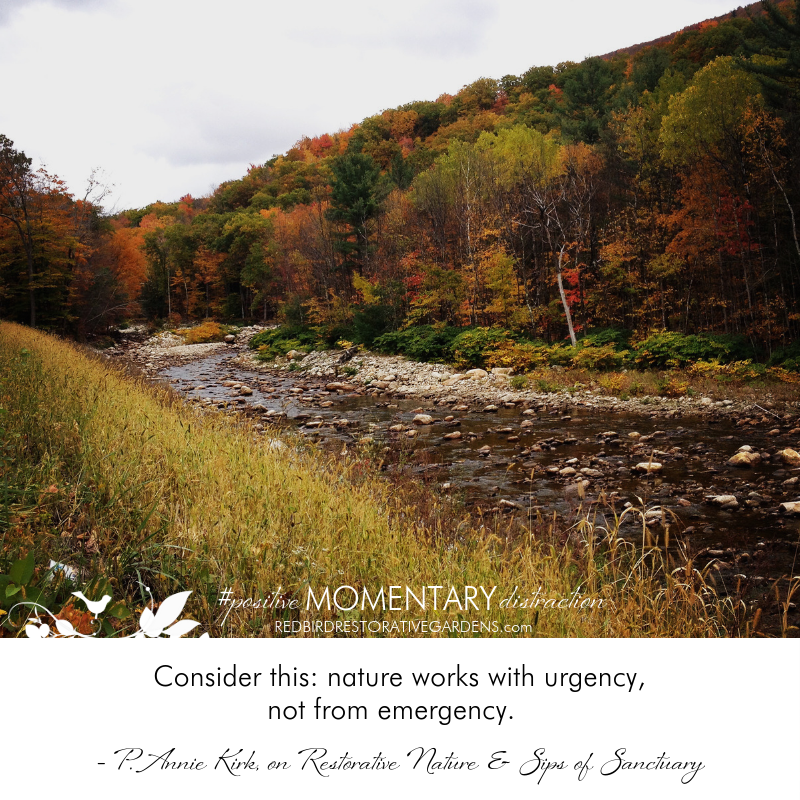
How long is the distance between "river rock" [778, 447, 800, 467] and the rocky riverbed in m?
0.02

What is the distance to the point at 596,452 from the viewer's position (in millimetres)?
9789

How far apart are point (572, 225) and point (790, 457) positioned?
1794 cm

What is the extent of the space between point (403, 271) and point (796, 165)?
19162 millimetres

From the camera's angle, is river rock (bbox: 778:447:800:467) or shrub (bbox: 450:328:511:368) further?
shrub (bbox: 450:328:511:368)

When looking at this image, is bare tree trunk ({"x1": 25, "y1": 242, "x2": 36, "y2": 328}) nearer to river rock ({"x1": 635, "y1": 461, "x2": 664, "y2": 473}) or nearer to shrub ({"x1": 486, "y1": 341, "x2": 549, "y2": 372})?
shrub ({"x1": 486, "y1": 341, "x2": 549, "y2": 372})

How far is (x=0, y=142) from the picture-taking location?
50.9 ft

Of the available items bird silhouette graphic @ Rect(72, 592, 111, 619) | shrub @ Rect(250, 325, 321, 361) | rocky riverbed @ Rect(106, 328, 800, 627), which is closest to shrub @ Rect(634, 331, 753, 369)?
rocky riverbed @ Rect(106, 328, 800, 627)

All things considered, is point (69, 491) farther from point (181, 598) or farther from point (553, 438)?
point (553, 438)

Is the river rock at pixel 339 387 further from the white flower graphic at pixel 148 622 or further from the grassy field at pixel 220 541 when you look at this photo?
the white flower graphic at pixel 148 622

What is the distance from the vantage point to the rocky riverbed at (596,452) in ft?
19.1

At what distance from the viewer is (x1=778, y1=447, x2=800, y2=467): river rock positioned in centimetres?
841

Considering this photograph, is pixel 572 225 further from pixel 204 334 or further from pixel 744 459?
pixel 204 334

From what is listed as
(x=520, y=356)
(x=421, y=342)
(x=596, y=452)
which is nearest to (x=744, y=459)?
(x=596, y=452)
